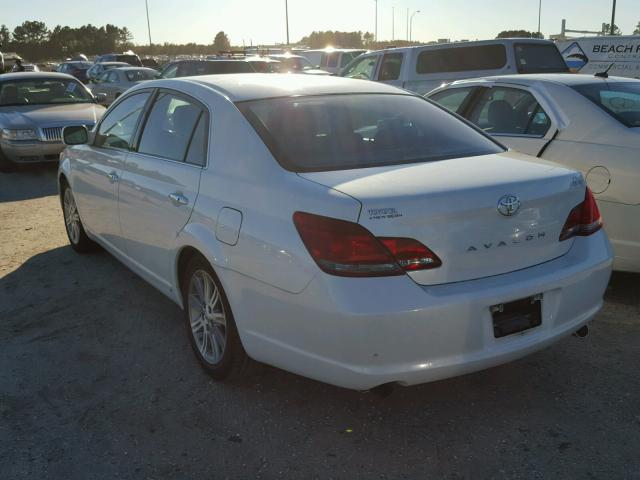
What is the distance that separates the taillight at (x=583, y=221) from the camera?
3.12m

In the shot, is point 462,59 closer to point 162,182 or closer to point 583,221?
point 162,182

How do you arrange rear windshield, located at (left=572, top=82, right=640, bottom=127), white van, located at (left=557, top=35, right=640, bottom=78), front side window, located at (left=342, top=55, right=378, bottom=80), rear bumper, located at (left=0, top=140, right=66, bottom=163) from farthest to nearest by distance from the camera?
white van, located at (left=557, top=35, right=640, bottom=78), front side window, located at (left=342, top=55, right=378, bottom=80), rear bumper, located at (left=0, top=140, right=66, bottom=163), rear windshield, located at (left=572, top=82, right=640, bottom=127)

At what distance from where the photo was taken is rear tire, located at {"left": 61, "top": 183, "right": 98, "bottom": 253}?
5957 millimetres

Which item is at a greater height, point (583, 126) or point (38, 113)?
point (583, 126)

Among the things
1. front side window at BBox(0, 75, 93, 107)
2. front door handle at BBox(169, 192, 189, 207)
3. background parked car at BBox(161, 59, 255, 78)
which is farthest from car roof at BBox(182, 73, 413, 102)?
background parked car at BBox(161, 59, 255, 78)

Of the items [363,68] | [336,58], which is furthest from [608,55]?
[363,68]

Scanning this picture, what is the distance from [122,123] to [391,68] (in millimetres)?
9287

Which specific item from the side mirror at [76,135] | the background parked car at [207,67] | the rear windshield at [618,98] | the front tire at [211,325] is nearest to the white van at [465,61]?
the background parked car at [207,67]

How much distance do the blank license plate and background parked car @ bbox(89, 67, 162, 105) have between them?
56.9 ft

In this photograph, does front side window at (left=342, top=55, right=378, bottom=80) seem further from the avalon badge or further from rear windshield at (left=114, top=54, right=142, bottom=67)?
rear windshield at (left=114, top=54, right=142, bottom=67)

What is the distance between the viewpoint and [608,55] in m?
22.2

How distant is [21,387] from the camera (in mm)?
3637

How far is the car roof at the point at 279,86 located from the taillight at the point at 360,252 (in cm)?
122

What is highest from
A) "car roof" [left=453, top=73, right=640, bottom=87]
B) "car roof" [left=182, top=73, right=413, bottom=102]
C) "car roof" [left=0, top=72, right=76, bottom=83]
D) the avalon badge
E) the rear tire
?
"car roof" [left=182, top=73, right=413, bottom=102]
